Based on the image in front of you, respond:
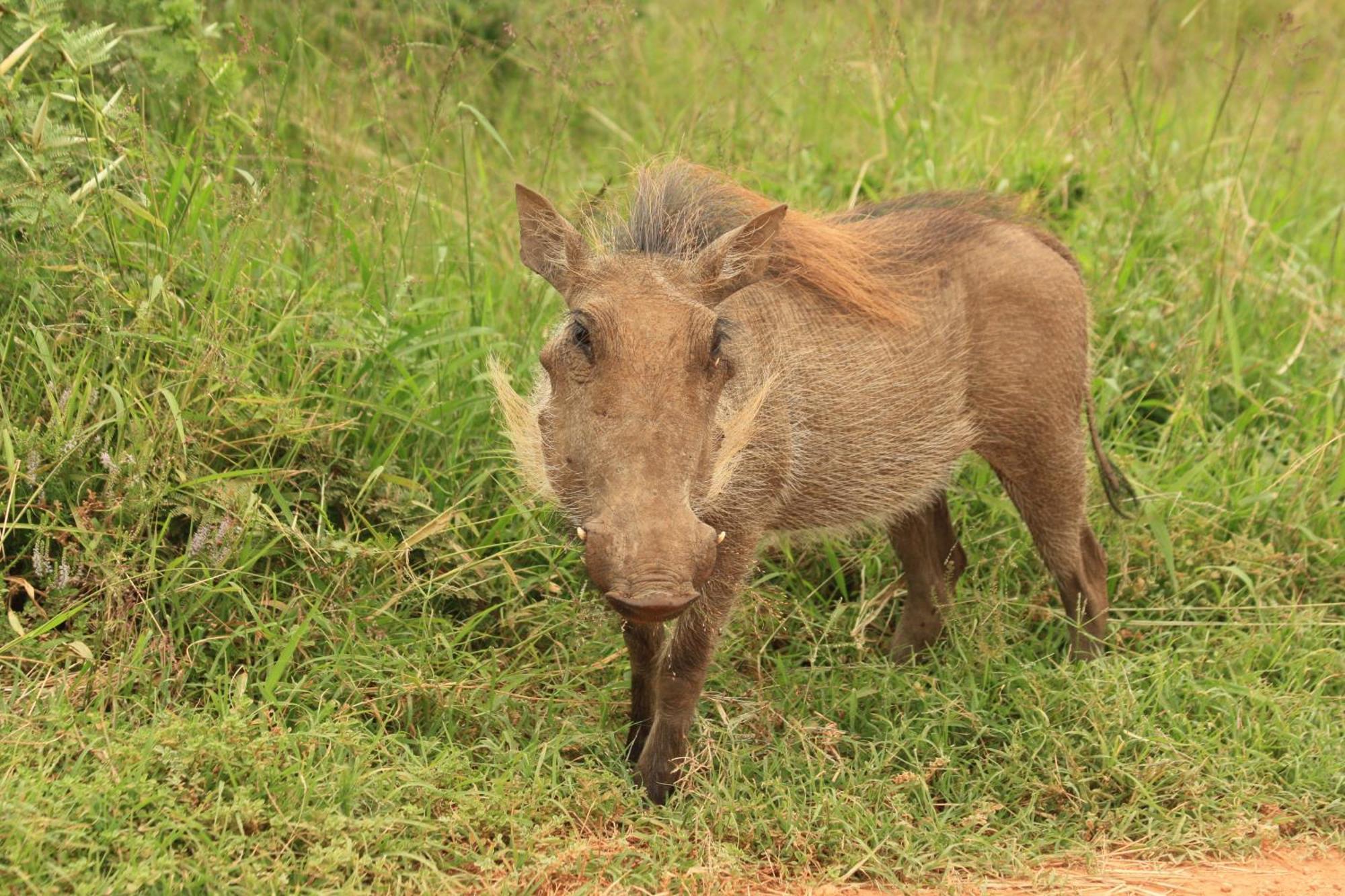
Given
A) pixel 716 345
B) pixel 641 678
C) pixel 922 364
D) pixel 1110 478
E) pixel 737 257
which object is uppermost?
pixel 737 257

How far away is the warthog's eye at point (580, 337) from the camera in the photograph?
3.01 meters

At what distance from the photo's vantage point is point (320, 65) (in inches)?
204

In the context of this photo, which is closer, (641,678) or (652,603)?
(652,603)

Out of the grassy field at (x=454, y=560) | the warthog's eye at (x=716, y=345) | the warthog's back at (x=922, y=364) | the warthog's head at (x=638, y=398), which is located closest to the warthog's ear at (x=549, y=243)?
the warthog's head at (x=638, y=398)

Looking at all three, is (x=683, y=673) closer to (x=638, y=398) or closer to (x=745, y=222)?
(x=638, y=398)

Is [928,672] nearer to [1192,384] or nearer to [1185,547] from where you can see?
[1185,547]

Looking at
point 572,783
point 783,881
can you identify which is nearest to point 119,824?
A: point 572,783

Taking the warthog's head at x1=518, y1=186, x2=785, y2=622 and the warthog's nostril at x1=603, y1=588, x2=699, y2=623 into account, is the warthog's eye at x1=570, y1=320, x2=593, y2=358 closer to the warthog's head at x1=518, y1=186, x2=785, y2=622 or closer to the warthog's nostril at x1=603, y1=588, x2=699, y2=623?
the warthog's head at x1=518, y1=186, x2=785, y2=622

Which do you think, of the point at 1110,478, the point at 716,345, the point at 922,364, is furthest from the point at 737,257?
the point at 1110,478

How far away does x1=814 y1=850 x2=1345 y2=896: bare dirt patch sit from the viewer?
10.1 ft

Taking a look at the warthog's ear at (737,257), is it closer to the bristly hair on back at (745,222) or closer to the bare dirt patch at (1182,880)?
the bristly hair on back at (745,222)

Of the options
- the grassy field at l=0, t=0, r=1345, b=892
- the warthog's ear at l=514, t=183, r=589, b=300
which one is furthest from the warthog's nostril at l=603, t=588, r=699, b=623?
the warthog's ear at l=514, t=183, r=589, b=300

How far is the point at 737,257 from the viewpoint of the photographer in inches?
127

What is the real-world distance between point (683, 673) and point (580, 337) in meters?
0.86
